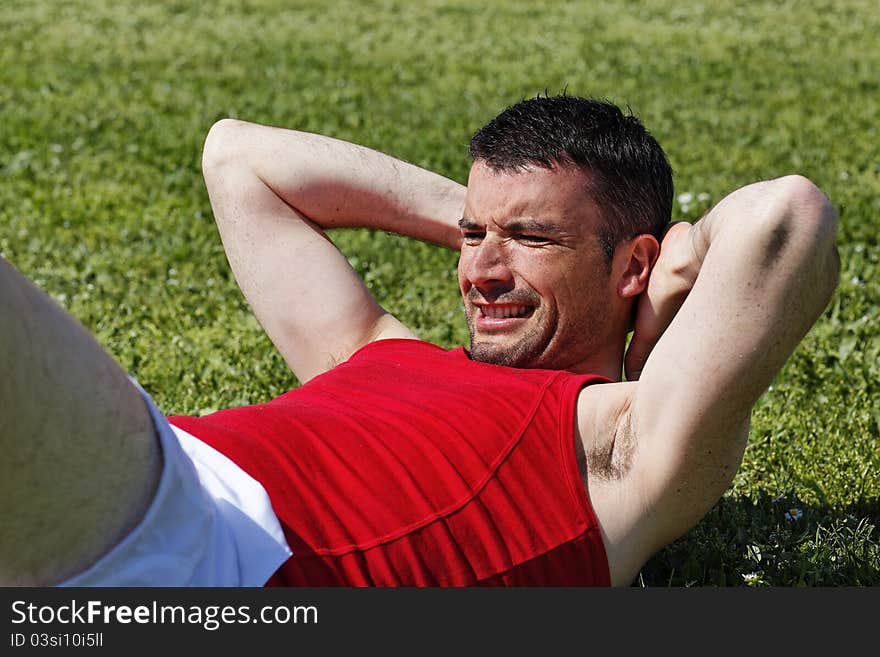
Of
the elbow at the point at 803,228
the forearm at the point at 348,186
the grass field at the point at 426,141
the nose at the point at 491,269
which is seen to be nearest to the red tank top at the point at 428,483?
the nose at the point at 491,269

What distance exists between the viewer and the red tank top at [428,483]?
2.94 m

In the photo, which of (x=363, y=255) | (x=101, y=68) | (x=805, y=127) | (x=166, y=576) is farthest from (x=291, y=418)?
(x=101, y=68)

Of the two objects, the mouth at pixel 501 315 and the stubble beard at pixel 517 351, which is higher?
the mouth at pixel 501 315

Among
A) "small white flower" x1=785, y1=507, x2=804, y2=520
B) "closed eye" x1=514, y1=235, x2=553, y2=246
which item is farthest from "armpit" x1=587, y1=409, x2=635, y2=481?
"small white flower" x1=785, y1=507, x2=804, y2=520

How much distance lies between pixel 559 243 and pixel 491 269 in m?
0.21

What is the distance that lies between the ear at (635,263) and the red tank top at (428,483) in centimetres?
39

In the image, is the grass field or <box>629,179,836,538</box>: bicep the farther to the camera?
the grass field

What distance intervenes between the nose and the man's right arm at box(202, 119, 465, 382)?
0.48m

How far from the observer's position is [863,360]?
557cm

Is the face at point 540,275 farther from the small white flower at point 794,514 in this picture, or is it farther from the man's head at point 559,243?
the small white flower at point 794,514

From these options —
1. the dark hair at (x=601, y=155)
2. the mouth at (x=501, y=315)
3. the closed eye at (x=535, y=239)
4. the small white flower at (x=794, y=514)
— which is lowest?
the small white flower at (x=794, y=514)

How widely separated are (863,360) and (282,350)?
276 centimetres

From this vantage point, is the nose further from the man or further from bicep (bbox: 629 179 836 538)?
bicep (bbox: 629 179 836 538)

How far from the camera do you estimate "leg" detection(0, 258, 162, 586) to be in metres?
2.28
